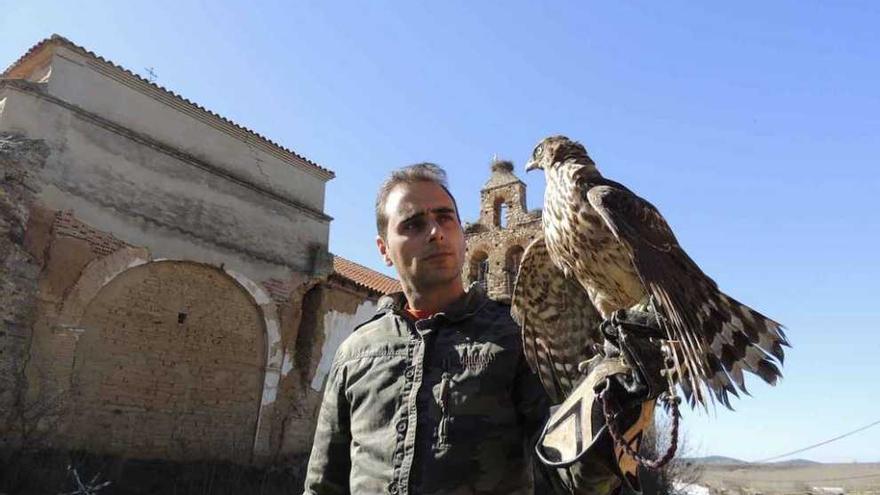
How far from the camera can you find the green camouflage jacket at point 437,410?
1938 mm

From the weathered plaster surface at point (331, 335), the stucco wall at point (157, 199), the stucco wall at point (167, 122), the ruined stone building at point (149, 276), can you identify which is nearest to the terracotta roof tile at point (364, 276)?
the weathered plaster surface at point (331, 335)

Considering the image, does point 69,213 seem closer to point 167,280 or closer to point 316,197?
point 167,280

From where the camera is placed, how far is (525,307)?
276cm

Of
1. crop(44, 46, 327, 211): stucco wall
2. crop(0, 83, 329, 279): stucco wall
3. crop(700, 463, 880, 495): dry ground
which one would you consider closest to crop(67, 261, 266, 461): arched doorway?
crop(0, 83, 329, 279): stucco wall

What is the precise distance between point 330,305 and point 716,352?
41.3 feet

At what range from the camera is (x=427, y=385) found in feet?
6.86

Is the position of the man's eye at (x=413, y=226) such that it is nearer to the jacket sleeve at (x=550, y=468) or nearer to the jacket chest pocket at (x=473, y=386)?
the jacket chest pocket at (x=473, y=386)

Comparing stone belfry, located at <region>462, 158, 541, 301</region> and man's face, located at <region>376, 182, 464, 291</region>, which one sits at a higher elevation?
stone belfry, located at <region>462, 158, 541, 301</region>

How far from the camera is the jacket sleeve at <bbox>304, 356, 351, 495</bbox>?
238cm

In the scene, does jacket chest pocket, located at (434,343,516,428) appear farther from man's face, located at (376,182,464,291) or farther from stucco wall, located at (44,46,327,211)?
stucco wall, located at (44,46,327,211)

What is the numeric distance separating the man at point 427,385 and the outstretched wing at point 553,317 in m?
0.24

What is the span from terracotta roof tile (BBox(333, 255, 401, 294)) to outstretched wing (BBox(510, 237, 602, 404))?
12.0 metres

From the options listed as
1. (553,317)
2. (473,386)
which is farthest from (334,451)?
(553,317)

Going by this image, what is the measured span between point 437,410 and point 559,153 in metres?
2.11
